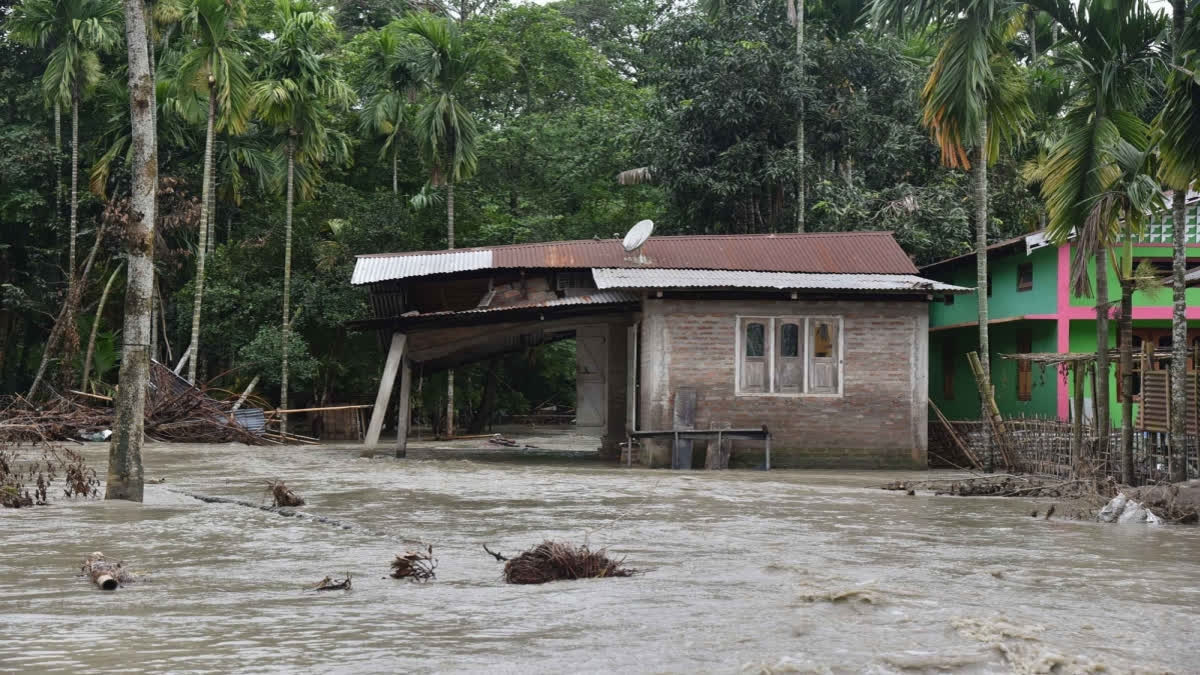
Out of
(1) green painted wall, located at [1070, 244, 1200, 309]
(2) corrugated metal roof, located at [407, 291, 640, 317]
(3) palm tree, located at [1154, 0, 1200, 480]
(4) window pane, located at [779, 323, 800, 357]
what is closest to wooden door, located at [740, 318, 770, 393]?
(4) window pane, located at [779, 323, 800, 357]

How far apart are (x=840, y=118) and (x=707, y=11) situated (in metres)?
4.09

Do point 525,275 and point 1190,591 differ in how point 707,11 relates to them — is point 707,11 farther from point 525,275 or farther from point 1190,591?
point 1190,591

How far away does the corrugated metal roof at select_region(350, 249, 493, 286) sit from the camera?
72.4 ft

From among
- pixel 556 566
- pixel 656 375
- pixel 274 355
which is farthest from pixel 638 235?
pixel 556 566

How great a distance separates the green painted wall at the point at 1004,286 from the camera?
84.5ft

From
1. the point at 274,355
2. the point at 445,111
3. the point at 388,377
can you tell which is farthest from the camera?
the point at 445,111


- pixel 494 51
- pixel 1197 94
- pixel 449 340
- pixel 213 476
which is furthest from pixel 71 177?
pixel 1197 94

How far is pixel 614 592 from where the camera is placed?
834cm

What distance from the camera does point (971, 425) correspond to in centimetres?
2181

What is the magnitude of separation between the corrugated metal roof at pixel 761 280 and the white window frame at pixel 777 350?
0.62 meters

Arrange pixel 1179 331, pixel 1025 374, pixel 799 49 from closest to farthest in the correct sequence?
pixel 1179 331 → pixel 1025 374 → pixel 799 49

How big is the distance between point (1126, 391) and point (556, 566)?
387 inches

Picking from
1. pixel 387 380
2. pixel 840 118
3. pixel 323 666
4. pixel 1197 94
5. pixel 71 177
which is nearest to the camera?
pixel 323 666

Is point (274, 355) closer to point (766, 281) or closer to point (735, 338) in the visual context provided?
point (735, 338)
